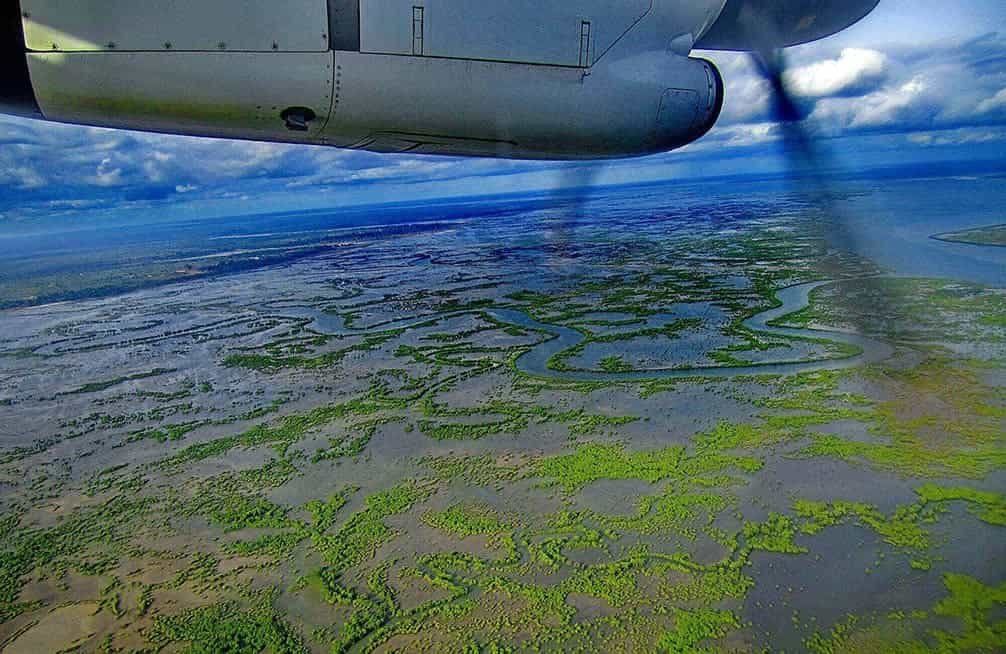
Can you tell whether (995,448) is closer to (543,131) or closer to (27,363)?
(543,131)

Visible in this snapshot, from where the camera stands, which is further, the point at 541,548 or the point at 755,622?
the point at 541,548

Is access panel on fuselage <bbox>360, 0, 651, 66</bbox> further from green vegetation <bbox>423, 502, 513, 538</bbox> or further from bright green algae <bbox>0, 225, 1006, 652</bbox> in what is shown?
green vegetation <bbox>423, 502, 513, 538</bbox>

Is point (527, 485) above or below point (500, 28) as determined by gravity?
below

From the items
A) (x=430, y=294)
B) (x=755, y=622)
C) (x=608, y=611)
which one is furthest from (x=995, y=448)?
(x=430, y=294)

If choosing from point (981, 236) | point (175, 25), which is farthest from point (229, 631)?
point (981, 236)

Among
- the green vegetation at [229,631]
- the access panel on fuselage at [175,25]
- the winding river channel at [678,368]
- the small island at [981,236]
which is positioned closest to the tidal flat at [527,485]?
the green vegetation at [229,631]

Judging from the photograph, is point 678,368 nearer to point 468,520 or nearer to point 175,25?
point 468,520
